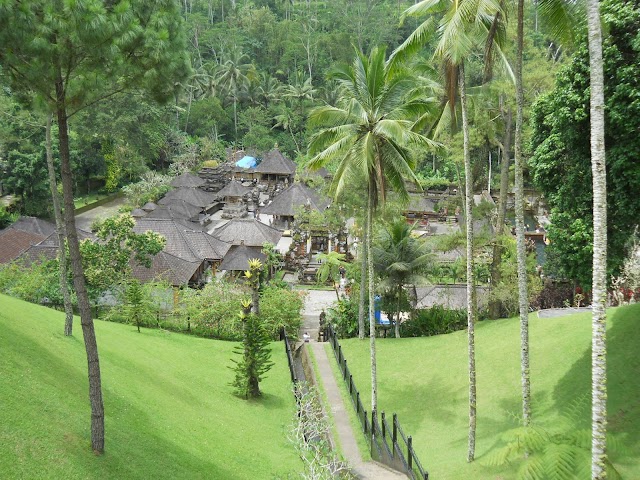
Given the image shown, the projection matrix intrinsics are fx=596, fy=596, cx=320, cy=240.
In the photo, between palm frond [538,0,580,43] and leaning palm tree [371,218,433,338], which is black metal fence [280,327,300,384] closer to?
leaning palm tree [371,218,433,338]

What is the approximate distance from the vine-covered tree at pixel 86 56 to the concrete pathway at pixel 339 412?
695 centimetres

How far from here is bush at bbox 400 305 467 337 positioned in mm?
24375

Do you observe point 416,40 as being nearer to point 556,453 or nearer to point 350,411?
point 556,453

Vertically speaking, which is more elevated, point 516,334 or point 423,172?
point 423,172

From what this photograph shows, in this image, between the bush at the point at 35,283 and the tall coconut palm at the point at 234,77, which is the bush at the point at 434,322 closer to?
Result: the bush at the point at 35,283

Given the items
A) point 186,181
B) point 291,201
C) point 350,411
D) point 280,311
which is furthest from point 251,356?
point 186,181

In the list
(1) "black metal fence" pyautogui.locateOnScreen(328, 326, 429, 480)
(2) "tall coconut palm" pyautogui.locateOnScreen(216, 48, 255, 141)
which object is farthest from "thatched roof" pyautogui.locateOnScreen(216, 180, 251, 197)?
(1) "black metal fence" pyautogui.locateOnScreen(328, 326, 429, 480)

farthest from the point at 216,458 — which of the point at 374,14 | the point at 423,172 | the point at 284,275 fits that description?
the point at 374,14

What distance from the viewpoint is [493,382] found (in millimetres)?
17734

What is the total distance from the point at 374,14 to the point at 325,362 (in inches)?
3127

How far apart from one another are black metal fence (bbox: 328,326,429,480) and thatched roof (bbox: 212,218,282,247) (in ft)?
57.1

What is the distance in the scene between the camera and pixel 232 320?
2427 centimetres

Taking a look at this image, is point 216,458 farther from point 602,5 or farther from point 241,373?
point 602,5

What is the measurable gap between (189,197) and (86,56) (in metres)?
39.5
